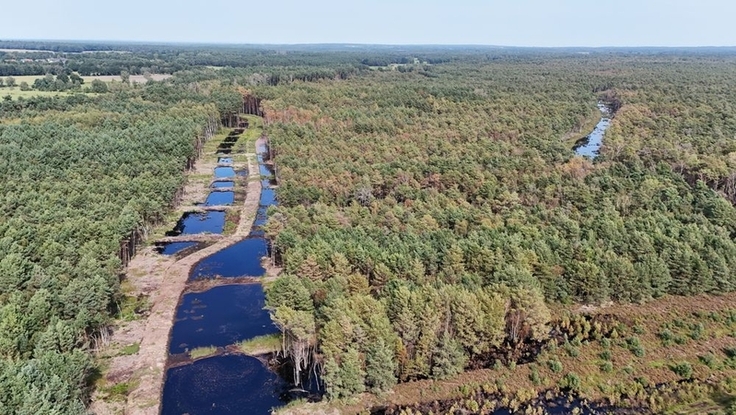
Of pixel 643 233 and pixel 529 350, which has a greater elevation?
pixel 643 233

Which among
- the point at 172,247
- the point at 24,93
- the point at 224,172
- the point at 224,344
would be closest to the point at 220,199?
the point at 224,172

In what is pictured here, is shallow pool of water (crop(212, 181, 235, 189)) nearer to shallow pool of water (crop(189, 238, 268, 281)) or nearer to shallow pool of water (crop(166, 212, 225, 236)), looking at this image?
shallow pool of water (crop(166, 212, 225, 236))

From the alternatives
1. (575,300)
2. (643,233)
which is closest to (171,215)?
(575,300)

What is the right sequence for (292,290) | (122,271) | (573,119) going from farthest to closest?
(573,119), (122,271), (292,290)

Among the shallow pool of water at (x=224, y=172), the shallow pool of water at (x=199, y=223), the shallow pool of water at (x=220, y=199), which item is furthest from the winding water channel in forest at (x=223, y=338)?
the shallow pool of water at (x=224, y=172)

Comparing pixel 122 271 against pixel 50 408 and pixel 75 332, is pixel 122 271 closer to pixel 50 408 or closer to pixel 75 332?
pixel 75 332

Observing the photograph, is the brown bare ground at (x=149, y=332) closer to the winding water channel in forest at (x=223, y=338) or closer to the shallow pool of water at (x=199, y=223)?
the winding water channel in forest at (x=223, y=338)

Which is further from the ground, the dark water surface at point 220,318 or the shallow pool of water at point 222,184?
the shallow pool of water at point 222,184
